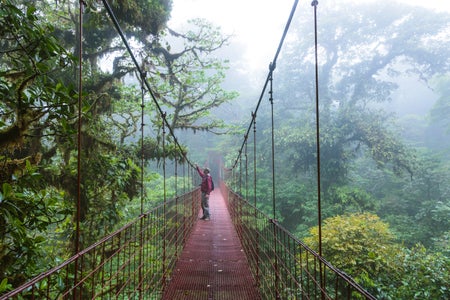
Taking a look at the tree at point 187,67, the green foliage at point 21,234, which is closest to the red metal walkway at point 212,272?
the green foliage at point 21,234

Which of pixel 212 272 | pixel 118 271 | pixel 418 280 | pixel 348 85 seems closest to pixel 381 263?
pixel 418 280

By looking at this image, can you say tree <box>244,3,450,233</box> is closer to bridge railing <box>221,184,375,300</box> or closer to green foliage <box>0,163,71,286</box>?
bridge railing <box>221,184,375,300</box>

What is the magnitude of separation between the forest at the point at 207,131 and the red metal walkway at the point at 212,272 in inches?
25.6

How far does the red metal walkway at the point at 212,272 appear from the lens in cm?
194

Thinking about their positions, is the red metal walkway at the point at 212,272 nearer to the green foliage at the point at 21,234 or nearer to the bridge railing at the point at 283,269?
the bridge railing at the point at 283,269

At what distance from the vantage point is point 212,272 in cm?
236

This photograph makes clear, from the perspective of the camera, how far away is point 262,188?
9531 mm

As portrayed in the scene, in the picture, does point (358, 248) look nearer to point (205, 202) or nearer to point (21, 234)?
point (205, 202)

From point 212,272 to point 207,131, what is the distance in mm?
3974

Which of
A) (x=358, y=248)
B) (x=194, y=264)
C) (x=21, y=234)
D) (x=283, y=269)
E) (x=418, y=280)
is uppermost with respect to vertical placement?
(x=21, y=234)

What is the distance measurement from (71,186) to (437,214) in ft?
28.3

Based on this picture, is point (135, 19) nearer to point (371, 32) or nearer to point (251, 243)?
point (251, 243)

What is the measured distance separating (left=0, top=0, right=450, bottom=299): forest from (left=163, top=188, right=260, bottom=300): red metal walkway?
2.14 ft

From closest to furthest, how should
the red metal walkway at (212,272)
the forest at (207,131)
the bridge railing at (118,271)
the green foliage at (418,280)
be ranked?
the bridge railing at (118,271) → the forest at (207,131) → the red metal walkway at (212,272) → the green foliage at (418,280)
